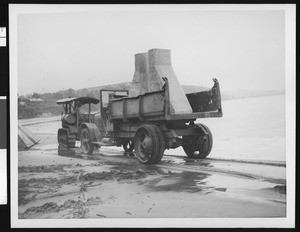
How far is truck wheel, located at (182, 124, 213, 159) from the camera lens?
7848mm

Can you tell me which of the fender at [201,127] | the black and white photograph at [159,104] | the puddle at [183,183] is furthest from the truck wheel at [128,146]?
the fender at [201,127]

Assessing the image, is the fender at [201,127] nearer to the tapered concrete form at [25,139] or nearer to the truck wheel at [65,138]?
the truck wheel at [65,138]

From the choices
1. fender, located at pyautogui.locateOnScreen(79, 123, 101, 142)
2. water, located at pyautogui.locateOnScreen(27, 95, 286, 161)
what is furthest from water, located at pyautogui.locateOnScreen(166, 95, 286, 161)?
fender, located at pyautogui.locateOnScreen(79, 123, 101, 142)

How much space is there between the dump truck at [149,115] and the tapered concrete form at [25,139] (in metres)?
0.48

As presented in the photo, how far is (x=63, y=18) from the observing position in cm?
772

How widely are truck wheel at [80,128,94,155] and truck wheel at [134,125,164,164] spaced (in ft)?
2.97

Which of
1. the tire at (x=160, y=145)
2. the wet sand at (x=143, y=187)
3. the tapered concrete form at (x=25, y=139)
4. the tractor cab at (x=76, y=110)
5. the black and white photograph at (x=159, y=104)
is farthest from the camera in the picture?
the tractor cab at (x=76, y=110)

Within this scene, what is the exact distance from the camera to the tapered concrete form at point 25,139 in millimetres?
7808

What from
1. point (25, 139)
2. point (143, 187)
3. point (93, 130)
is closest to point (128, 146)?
point (93, 130)

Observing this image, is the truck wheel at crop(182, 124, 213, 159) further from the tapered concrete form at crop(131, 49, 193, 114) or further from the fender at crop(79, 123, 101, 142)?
the fender at crop(79, 123, 101, 142)

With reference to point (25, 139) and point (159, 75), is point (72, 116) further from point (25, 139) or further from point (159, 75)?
point (159, 75)

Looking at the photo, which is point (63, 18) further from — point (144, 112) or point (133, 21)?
point (144, 112)

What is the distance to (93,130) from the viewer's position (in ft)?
28.1

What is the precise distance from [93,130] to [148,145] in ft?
4.51
